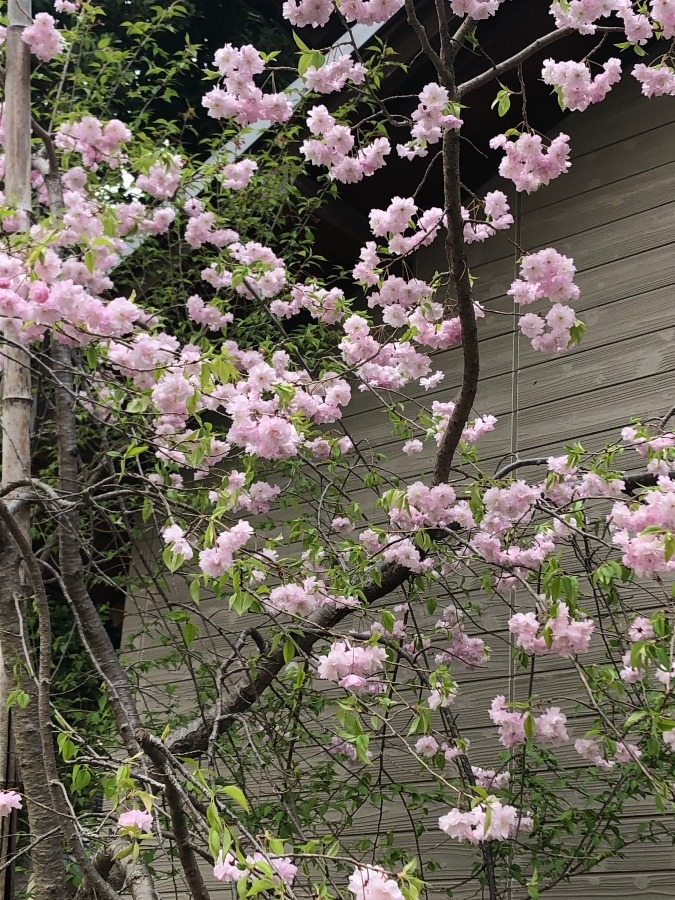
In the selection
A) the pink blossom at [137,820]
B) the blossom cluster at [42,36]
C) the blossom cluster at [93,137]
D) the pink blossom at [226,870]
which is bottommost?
the pink blossom at [226,870]

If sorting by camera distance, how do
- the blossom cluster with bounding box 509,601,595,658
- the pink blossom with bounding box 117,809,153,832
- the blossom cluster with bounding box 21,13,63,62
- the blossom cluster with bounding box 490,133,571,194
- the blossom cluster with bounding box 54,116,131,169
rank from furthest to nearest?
the blossom cluster with bounding box 54,116,131,169
the blossom cluster with bounding box 21,13,63,62
the blossom cluster with bounding box 490,133,571,194
the blossom cluster with bounding box 509,601,595,658
the pink blossom with bounding box 117,809,153,832

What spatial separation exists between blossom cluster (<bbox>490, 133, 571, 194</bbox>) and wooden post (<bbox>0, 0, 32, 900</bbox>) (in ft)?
4.19

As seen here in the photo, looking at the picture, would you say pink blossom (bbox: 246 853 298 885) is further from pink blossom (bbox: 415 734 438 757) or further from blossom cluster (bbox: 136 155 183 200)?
blossom cluster (bbox: 136 155 183 200)

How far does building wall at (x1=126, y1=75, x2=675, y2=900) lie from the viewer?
10.7 ft

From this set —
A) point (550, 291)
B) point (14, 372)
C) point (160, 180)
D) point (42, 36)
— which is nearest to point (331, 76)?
point (550, 291)

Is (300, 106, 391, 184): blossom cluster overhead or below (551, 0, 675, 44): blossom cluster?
overhead

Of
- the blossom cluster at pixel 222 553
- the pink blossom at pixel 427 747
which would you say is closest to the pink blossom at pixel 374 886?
the blossom cluster at pixel 222 553

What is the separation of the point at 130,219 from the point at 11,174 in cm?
58

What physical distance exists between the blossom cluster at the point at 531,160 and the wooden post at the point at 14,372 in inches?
50.3

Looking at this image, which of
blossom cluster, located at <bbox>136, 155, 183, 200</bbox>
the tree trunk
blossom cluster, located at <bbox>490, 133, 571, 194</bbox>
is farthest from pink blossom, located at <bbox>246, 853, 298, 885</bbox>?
blossom cluster, located at <bbox>136, 155, 183, 200</bbox>

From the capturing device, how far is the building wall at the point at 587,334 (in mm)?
3258

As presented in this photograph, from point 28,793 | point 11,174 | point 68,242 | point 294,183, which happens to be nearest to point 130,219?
point 11,174

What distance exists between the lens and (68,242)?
1985 millimetres

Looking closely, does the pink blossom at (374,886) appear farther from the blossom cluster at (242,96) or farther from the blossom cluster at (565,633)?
the blossom cluster at (242,96)
